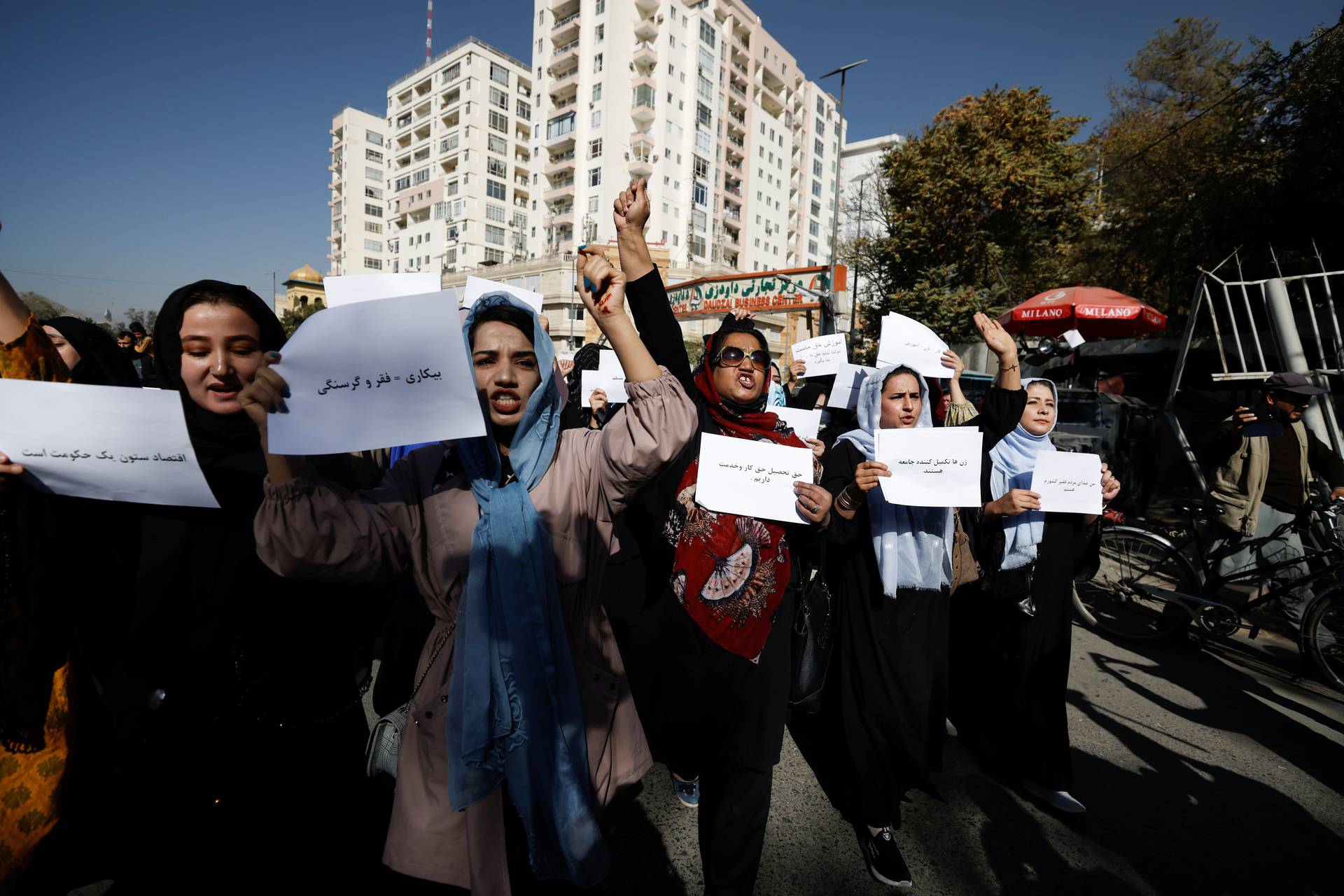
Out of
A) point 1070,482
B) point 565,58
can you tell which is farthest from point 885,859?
point 565,58

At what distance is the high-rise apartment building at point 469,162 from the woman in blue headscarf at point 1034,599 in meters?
58.2

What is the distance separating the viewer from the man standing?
14.9 feet

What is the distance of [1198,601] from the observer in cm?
423

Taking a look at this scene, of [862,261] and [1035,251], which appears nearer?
[1035,251]

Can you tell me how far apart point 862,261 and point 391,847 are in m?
23.0

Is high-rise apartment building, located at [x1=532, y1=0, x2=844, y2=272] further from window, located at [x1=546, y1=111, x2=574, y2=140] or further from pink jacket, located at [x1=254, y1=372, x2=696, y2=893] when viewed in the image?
pink jacket, located at [x1=254, y1=372, x2=696, y2=893]

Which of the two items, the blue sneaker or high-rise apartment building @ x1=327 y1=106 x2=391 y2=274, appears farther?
high-rise apartment building @ x1=327 y1=106 x2=391 y2=274

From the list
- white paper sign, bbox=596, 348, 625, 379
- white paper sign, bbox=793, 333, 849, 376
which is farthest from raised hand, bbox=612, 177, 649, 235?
white paper sign, bbox=793, 333, 849, 376

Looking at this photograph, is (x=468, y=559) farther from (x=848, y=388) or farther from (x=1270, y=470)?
(x=1270, y=470)

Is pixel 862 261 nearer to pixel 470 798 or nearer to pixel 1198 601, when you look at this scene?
pixel 1198 601

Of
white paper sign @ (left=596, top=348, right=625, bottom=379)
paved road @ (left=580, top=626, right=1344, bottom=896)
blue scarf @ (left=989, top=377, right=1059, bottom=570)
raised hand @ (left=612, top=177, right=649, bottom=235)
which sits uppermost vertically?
raised hand @ (left=612, top=177, right=649, bottom=235)

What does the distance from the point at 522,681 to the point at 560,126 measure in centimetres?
5773

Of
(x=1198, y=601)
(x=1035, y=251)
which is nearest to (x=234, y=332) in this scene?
(x=1198, y=601)

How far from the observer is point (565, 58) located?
5081 cm
